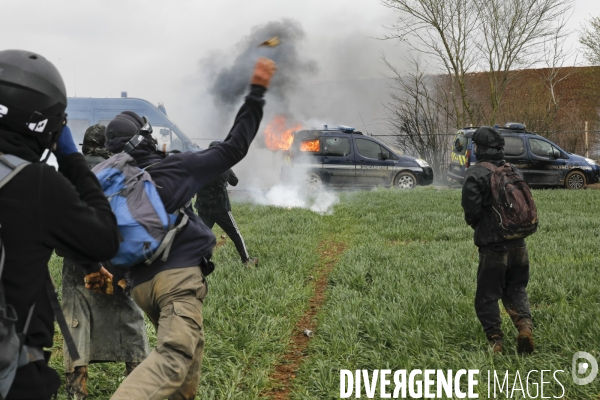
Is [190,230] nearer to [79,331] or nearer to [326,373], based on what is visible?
[79,331]

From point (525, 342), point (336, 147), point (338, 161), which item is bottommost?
point (525, 342)

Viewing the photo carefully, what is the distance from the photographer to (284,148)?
16.9 m

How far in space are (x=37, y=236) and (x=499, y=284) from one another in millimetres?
3399

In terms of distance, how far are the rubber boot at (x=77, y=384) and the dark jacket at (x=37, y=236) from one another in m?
1.83

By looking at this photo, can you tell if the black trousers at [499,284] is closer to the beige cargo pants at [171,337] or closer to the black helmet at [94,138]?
the beige cargo pants at [171,337]

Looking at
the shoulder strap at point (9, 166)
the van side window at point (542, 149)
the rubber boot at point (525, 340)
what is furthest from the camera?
the van side window at point (542, 149)

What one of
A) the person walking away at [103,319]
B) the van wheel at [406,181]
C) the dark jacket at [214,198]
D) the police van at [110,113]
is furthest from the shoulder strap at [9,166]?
the police van at [110,113]

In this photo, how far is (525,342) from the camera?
404 centimetres

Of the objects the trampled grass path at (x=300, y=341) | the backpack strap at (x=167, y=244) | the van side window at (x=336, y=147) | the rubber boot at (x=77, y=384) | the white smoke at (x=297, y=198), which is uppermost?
the van side window at (x=336, y=147)

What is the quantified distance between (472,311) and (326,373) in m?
1.58

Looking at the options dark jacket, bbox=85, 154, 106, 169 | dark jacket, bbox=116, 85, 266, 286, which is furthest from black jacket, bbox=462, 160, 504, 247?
dark jacket, bbox=85, 154, 106, 169

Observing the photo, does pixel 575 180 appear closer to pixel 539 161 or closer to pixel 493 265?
pixel 539 161

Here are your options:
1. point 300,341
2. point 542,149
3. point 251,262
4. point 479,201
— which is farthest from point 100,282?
point 542,149

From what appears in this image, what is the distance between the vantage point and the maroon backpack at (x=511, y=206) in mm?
4109
